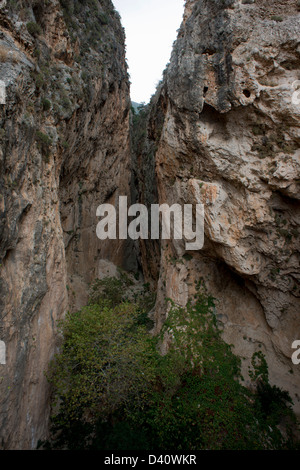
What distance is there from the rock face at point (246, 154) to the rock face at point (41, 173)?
5.60 meters

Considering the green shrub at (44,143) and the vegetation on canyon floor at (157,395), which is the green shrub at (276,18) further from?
the vegetation on canyon floor at (157,395)

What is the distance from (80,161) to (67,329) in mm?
11320

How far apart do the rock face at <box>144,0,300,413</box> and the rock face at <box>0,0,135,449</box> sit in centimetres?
560

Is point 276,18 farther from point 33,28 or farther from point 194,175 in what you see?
point 33,28

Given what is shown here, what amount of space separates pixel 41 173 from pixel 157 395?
10.2 meters

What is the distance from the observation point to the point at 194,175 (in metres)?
12.4

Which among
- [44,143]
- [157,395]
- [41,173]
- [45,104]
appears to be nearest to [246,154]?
[44,143]

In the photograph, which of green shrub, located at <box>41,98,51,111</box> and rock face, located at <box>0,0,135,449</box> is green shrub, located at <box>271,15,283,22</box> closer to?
rock face, located at <box>0,0,135,449</box>

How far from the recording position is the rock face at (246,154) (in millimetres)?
10383

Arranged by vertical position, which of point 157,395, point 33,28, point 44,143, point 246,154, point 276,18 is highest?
point 33,28

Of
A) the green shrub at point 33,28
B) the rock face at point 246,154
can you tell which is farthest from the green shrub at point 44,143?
the rock face at point 246,154

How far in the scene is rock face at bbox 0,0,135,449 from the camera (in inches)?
323
